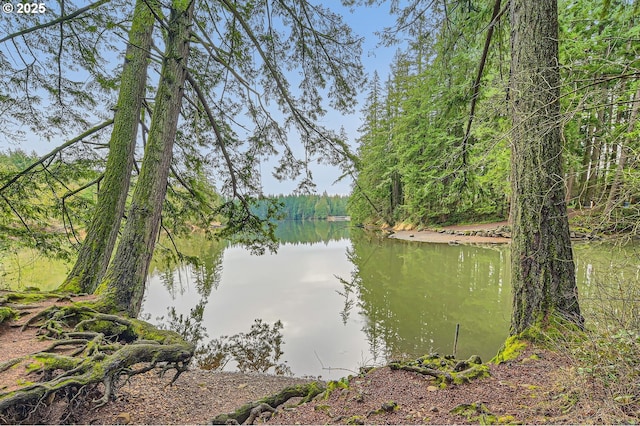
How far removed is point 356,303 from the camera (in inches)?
269

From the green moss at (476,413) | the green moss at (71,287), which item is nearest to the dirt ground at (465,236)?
the green moss at (476,413)

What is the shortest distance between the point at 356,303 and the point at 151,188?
5112mm

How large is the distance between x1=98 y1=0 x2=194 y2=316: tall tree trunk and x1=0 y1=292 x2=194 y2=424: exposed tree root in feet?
1.10

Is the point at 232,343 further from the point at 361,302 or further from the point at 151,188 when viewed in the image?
the point at 151,188

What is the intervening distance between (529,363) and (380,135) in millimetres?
15901

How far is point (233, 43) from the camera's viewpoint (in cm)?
459

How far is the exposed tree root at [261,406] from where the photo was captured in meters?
2.05

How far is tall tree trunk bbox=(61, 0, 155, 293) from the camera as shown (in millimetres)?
3875

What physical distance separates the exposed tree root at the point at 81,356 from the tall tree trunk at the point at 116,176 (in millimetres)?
928

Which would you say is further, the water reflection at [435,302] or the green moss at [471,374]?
the water reflection at [435,302]

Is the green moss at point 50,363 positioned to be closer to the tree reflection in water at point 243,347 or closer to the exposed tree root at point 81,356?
the exposed tree root at point 81,356

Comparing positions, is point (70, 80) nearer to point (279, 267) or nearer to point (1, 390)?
point (1, 390)

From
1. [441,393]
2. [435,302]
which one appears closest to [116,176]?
[441,393]

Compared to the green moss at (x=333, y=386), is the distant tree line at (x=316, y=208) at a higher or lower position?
higher
